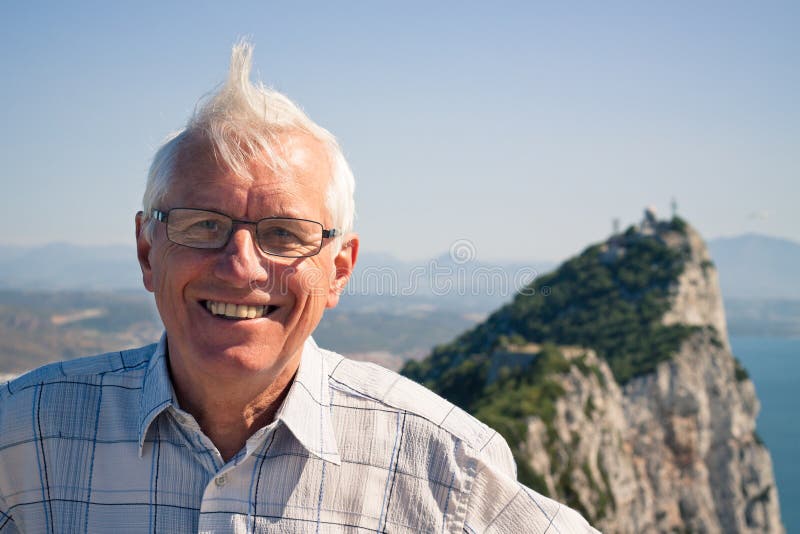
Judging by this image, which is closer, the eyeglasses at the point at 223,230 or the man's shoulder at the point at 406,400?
the eyeglasses at the point at 223,230

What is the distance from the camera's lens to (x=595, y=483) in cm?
2853

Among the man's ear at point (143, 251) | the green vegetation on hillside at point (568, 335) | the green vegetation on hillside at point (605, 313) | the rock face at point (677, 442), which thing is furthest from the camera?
the green vegetation on hillside at point (605, 313)

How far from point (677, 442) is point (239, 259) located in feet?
137

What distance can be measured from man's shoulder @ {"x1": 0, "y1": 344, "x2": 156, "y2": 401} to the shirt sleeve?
1132 mm

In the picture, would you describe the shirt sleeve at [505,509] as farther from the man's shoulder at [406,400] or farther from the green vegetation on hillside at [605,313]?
the green vegetation on hillside at [605,313]

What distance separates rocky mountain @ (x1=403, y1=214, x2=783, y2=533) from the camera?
27.7 metres

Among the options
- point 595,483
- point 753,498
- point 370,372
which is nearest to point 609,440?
point 595,483

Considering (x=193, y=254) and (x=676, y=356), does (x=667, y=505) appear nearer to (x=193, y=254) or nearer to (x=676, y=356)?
(x=676, y=356)

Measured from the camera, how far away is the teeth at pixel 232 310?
6.78 ft

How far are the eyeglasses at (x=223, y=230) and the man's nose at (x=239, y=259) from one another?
0.8 inches

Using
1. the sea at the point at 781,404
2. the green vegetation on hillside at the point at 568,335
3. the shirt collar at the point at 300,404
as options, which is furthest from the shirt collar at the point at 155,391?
the sea at the point at 781,404

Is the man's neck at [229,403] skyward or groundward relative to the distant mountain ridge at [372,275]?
groundward

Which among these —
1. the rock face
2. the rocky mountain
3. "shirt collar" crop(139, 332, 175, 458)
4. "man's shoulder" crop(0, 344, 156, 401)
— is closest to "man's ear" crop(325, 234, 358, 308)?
"shirt collar" crop(139, 332, 175, 458)

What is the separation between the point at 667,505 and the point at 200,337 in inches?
1582
